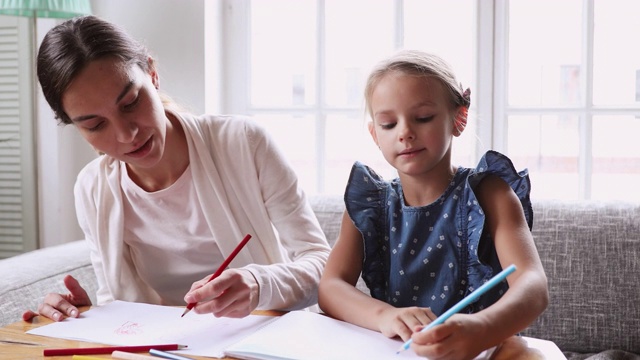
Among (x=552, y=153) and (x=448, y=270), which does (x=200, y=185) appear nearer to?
(x=448, y=270)

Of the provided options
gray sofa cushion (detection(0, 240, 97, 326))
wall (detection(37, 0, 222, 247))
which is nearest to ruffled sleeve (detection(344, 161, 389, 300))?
gray sofa cushion (detection(0, 240, 97, 326))

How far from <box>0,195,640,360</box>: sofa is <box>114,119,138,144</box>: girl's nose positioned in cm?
56

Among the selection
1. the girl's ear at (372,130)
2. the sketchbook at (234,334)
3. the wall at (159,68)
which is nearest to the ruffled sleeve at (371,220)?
the girl's ear at (372,130)

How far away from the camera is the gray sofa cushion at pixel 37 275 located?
5.14 ft

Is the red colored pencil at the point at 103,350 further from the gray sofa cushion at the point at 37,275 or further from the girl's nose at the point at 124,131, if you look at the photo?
the gray sofa cushion at the point at 37,275

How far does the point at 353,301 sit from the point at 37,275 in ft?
2.97

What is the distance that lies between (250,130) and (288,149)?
1.23 metres

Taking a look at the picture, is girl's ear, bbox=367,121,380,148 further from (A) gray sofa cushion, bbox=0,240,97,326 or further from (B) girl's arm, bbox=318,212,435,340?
(A) gray sofa cushion, bbox=0,240,97,326

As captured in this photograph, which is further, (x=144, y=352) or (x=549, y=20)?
(x=549, y=20)

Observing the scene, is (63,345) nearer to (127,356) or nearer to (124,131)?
(127,356)

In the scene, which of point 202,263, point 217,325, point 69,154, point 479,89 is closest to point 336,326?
point 217,325

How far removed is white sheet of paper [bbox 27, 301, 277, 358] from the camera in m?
1.02

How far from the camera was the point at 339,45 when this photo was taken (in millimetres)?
2688

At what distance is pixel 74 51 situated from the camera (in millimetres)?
1311
